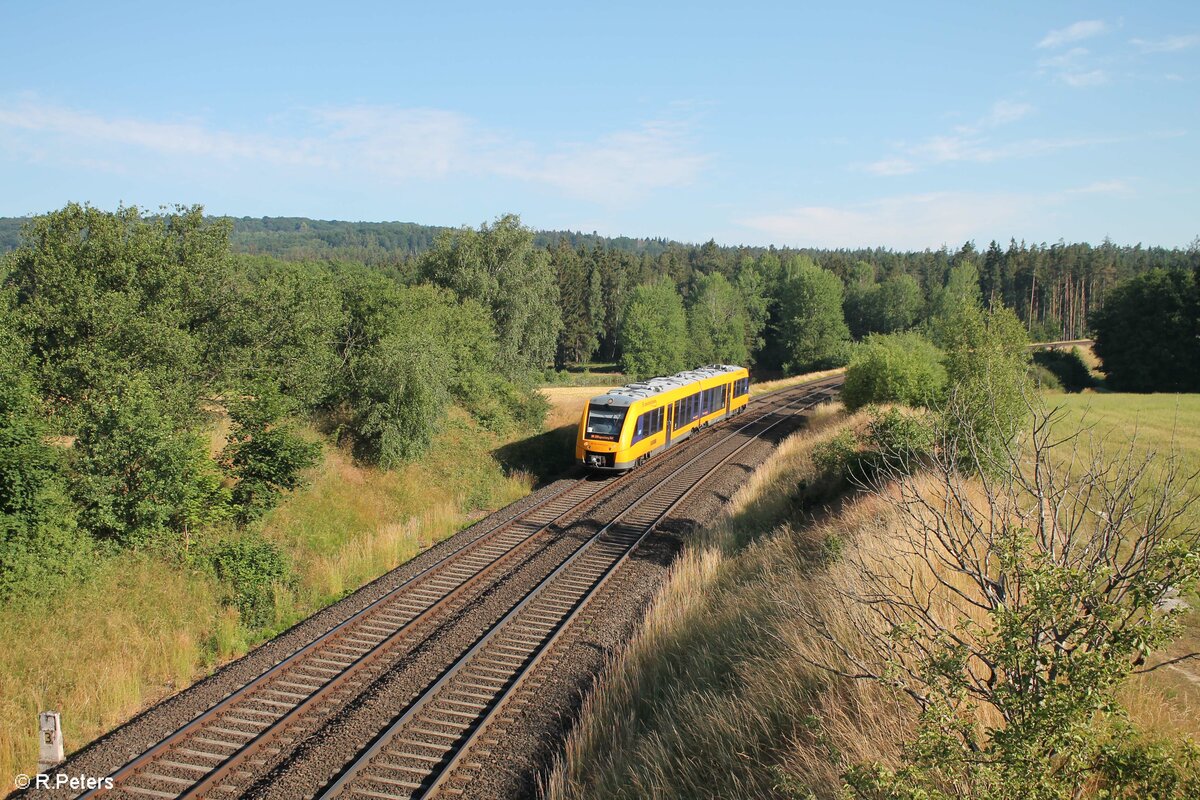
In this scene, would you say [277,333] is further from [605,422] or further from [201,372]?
[605,422]

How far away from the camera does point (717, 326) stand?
80750 mm

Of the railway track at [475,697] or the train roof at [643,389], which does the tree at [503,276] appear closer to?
the train roof at [643,389]

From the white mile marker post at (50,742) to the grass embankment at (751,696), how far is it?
5648 mm

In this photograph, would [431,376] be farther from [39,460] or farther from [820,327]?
[820,327]

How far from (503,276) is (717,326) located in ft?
137

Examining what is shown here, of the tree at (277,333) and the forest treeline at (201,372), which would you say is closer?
the forest treeline at (201,372)

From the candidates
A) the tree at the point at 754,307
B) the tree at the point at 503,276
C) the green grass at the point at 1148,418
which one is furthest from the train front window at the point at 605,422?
the tree at the point at 754,307

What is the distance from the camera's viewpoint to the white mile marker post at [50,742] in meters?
8.00

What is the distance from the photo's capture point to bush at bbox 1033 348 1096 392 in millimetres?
61250

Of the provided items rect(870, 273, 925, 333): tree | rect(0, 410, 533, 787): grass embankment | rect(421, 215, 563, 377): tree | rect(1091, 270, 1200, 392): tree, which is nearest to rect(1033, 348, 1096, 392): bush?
rect(1091, 270, 1200, 392): tree

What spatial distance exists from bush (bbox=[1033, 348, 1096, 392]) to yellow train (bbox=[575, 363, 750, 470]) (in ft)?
148

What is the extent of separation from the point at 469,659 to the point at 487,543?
5.86 meters

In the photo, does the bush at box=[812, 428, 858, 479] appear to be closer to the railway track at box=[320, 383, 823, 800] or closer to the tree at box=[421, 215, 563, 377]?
the railway track at box=[320, 383, 823, 800]

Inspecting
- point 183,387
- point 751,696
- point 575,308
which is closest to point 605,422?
point 183,387
